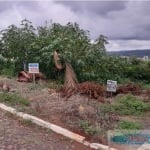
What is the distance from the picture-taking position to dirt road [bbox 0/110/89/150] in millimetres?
5545

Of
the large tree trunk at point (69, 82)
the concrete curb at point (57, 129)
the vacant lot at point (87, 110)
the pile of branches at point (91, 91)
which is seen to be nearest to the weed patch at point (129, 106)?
the vacant lot at point (87, 110)

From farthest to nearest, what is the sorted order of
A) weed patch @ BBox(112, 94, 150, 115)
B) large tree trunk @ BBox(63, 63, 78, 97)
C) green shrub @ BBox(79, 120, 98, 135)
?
1. large tree trunk @ BBox(63, 63, 78, 97)
2. weed patch @ BBox(112, 94, 150, 115)
3. green shrub @ BBox(79, 120, 98, 135)

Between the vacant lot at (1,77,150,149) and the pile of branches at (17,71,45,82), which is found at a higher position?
the pile of branches at (17,71,45,82)

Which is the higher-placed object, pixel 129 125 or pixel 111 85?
pixel 111 85

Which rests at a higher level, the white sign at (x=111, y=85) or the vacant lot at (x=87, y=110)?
the white sign at (x=111, y=85)

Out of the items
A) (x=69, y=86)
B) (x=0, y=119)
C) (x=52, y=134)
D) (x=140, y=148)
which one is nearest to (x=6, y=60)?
(x=69, y=86)

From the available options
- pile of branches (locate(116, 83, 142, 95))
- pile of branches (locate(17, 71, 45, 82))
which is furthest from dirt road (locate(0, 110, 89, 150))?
pile of branches (locate(17, 71, 45, 82))

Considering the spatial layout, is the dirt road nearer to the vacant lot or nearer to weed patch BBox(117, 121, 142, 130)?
the vacant lot

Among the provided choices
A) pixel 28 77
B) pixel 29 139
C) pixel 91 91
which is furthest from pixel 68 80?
pixel 29 139

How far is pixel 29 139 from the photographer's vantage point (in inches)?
228

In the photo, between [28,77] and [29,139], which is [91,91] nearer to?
[28,77]

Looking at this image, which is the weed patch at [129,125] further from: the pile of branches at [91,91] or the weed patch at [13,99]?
the weed patch at [13,99]

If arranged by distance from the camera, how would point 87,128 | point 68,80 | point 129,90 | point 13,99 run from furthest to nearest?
point 68,80 < point 129,90 < point 13,99 < point 87,128

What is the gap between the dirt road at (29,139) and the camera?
5.54 metres
